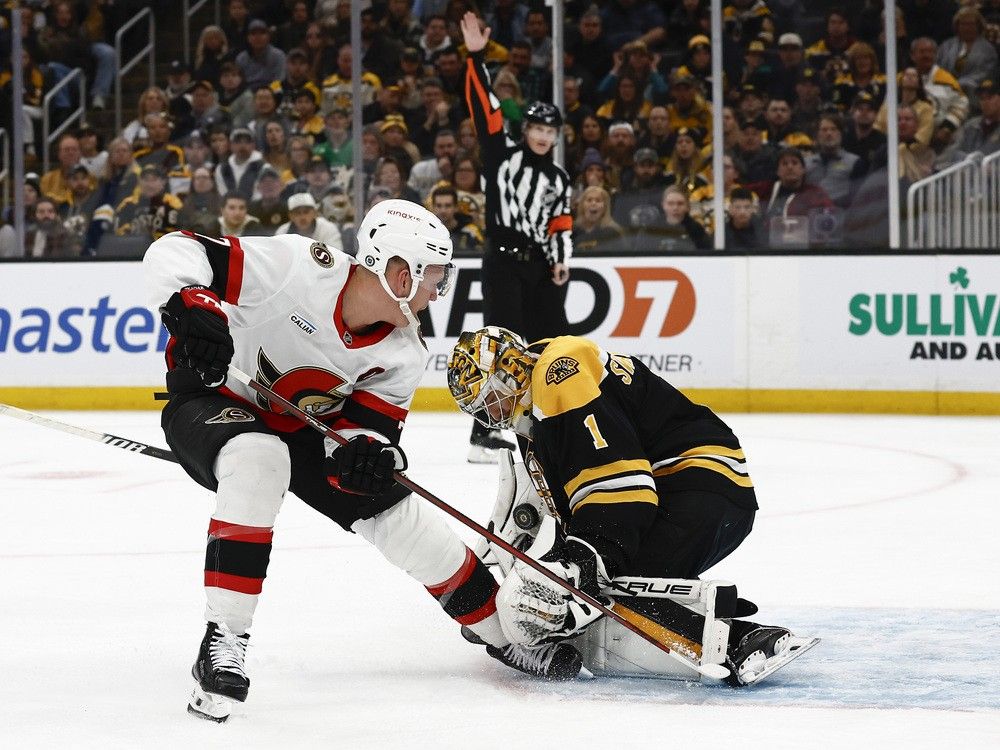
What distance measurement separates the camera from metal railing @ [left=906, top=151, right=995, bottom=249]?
7230mm

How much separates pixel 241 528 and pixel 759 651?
0.94m

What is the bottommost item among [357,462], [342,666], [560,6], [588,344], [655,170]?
[342,666]

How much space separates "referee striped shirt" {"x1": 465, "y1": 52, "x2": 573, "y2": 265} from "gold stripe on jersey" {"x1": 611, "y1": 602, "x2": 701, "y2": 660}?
3.56 meters

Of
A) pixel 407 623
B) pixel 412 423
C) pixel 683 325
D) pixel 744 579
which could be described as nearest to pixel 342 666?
pixel 407 623

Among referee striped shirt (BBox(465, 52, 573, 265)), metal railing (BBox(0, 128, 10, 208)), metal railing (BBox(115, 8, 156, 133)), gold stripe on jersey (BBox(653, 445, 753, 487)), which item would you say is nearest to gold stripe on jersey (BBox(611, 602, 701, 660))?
gold stripe on jersey (BBox(653, 445, 753, 487))

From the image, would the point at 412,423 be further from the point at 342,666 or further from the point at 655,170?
the point at 342,666

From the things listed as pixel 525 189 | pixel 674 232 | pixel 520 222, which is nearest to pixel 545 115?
pixel 525 189

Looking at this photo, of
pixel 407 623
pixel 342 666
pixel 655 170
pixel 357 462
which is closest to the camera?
pixel 357 462

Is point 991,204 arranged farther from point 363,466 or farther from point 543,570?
point 363,466

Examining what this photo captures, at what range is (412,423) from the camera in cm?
725

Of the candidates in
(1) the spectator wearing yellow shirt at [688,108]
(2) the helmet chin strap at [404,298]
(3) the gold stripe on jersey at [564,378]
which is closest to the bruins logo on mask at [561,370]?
(3) the gold stripe on jersey at [564,378]

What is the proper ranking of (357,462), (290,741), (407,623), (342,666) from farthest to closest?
1. (407,623)
2. (342,666)
3. (357,462)
4. (290,741)

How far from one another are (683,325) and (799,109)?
1.33m

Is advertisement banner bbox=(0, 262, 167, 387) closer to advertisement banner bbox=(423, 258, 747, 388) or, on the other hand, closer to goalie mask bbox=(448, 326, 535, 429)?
advertisement banner bbox=(423, 258, 747, 388)
